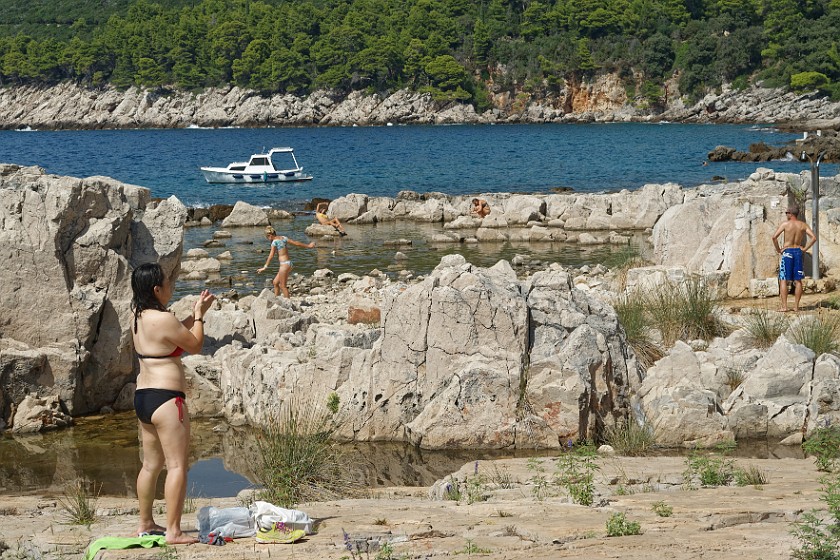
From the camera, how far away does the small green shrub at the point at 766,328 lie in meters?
13.3

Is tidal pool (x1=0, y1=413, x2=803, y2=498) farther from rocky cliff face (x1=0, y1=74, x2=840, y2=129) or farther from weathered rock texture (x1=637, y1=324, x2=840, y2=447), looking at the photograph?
rocky cliff face (x1=0, y1=74, x2=840, y2=129)

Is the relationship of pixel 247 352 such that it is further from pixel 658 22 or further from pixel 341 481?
pixel 658 22

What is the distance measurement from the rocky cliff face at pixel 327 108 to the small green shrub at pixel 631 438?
112 m

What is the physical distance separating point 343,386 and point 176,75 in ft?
517

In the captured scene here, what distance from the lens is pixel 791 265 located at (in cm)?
1539

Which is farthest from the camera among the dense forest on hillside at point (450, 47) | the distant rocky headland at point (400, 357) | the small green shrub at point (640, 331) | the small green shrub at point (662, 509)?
the dense forest on hillside at point (450, 47)

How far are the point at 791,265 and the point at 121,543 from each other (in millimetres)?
11751

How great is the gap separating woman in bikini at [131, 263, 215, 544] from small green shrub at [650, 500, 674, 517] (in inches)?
117

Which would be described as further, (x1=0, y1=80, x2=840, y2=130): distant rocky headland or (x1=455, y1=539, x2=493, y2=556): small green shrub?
(x1=0, y1=80, x2=840, y2=130): distant rocky headland

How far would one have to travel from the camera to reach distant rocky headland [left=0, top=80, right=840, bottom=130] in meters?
126

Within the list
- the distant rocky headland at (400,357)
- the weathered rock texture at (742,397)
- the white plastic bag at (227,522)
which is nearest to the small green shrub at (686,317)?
the distant rocky headland at (400,357)

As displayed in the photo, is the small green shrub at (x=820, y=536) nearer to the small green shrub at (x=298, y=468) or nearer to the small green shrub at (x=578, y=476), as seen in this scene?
the small green shrub at (x=578, y=476)

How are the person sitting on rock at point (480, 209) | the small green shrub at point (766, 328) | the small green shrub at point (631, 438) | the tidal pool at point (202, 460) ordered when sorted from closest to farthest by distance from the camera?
the small green shrub at point (631, 438) → the tidal pool at point (202, 460) → the small green shrub at point (766, 328) → the person sitting on rock at point (480, 209)

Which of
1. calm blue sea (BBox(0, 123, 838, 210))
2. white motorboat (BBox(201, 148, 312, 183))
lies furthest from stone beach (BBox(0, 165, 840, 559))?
white motorboat (BBox(201, 148, 312, 183))
